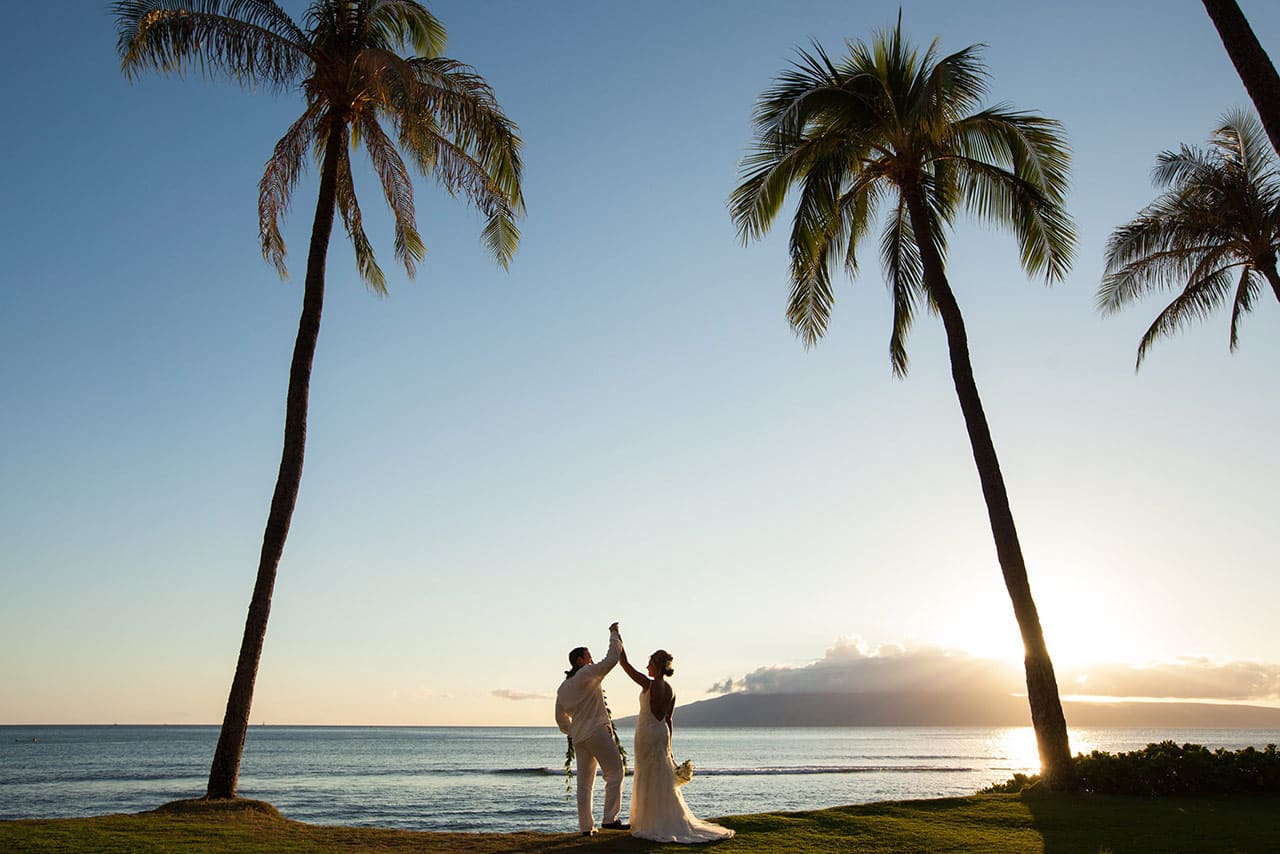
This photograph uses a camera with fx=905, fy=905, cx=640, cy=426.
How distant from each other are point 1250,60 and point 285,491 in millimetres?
12853

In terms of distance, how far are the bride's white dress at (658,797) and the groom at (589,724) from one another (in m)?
0.26

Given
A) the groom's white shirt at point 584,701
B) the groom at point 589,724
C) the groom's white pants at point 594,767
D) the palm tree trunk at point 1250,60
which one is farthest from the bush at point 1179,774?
the palm tree trunk at point 1250,60

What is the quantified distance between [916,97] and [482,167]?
719cm

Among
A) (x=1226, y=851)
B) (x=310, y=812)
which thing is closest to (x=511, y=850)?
(x=1226, y=851)

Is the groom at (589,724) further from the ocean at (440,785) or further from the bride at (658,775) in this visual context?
the ocean at (440,785)

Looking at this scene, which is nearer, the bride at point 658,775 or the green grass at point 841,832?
the green grass at point 841,832

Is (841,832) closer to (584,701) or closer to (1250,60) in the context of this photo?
(584,701)

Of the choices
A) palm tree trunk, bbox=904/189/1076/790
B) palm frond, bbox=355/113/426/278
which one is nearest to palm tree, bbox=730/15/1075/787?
palm tree trunk, bbox=904/189/1076/790

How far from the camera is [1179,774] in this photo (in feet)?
43.3

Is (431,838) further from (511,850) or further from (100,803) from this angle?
(100,803)

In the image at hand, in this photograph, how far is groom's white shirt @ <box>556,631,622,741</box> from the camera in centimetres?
961

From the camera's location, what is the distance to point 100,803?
39281 mm

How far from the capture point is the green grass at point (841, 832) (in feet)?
29.8

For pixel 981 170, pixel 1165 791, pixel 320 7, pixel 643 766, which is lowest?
pixel 1165 791
